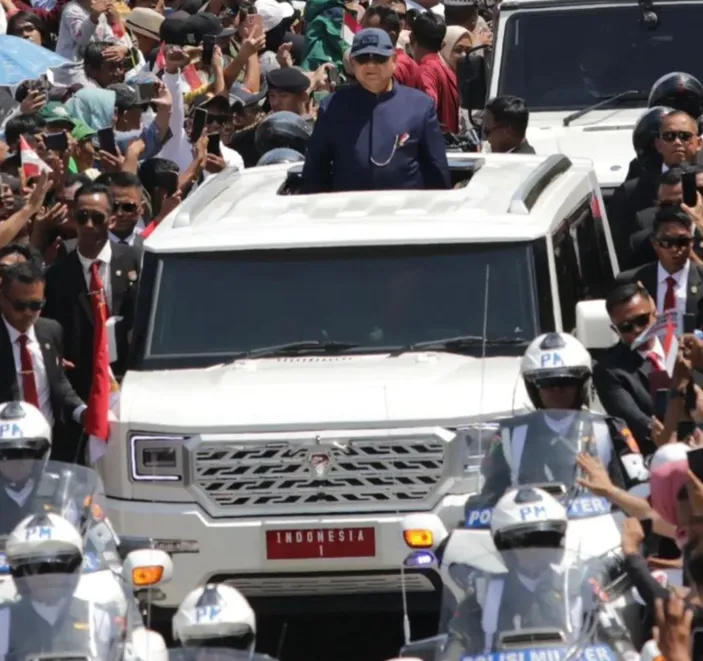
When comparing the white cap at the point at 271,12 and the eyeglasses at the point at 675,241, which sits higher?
the eyeglasses at the point at 675,241

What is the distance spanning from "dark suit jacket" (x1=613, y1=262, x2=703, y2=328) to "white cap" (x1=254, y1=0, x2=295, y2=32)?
33.5 feet

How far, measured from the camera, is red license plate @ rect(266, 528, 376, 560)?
10555mm

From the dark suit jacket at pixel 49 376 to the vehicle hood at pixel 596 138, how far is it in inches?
185

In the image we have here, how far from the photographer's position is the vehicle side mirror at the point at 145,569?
8.45m

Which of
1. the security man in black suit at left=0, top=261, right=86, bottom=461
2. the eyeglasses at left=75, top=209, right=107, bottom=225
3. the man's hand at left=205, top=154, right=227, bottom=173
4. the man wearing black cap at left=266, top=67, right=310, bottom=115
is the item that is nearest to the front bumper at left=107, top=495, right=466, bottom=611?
the security man in black suit at left=0, top=261, right=86, bottom=461

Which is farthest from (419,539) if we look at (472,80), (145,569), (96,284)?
(472,80)

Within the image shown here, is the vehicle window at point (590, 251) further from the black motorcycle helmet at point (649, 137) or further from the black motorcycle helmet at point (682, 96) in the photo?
the black motorcycle helmet at point (682, 96)

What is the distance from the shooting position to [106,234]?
504 inches

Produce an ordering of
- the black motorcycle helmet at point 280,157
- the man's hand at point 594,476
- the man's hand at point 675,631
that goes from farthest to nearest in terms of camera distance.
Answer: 1. the black motorcycle helmet at point 280,157
2. the man's hand at point 594,476
3. the man's hand at point 675,631

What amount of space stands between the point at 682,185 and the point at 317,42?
28.7 ft

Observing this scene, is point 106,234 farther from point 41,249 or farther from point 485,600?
point 485,600

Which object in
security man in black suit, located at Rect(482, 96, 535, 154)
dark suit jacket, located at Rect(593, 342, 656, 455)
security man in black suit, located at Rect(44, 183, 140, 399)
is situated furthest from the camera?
security man in black suit, located at Rect(482, 96, 535, 154)

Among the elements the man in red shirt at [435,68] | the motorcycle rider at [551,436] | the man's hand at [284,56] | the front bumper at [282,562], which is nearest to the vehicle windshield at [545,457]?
the motorcycle rider at [551,436]

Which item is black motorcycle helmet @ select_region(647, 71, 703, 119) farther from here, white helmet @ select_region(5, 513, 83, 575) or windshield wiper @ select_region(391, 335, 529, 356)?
white helmet @ select_region(5, 513, 83, 575)
